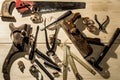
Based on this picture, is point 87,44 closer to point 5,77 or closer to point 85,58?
point 85,58

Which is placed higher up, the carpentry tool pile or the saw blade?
the saw blade

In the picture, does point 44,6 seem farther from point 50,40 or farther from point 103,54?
point 103,54

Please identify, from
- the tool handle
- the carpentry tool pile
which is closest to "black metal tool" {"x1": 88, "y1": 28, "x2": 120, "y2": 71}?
the carpentry tool pile

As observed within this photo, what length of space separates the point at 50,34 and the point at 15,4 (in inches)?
7.3

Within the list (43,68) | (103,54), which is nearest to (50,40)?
(43,68)

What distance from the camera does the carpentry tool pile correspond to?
2.20 meters

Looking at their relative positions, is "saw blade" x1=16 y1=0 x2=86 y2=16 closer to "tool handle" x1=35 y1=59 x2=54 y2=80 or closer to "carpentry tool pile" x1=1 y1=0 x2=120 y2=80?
"carpentry tool pile" x1=1 y1=0 x2=120 y2=80

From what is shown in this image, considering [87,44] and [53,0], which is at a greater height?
[53,0]

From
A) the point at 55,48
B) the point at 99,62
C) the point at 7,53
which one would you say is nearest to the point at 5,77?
the point at 7,53

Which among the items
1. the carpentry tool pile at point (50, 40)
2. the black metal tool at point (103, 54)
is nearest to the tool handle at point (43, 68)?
the carpentry tool pile at point (50, 40)

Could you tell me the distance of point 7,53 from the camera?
7.28 ft

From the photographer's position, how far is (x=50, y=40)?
222cm

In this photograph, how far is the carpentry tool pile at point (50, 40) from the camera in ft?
7.23

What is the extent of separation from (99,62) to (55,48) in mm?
184
